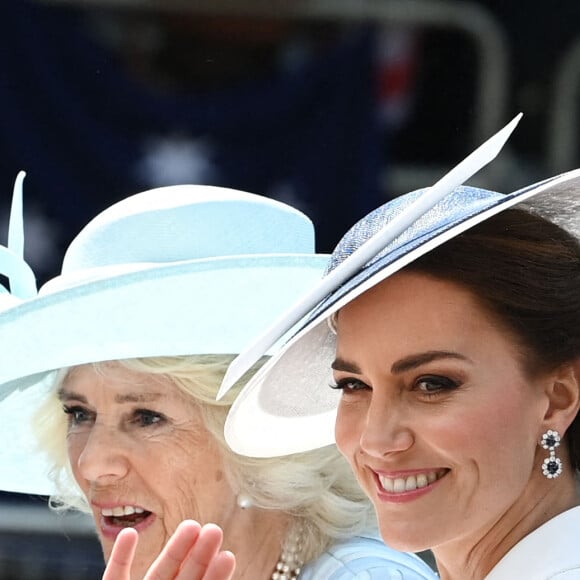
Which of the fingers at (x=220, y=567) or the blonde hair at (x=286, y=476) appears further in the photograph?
the blonde hair at (x=286, y=476)

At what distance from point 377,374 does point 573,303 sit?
11.9 inches

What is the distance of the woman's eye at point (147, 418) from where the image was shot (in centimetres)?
321

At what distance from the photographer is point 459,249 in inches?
93.2

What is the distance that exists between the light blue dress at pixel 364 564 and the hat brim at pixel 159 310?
17.7 inches

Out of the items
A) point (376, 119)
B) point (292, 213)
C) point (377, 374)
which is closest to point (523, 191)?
point (377, 374)

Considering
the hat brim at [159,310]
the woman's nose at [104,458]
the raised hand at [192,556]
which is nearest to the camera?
the raised hand at [192,556]

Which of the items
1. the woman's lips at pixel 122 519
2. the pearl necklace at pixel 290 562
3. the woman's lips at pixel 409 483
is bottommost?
the woman's lips at pixel 409 483

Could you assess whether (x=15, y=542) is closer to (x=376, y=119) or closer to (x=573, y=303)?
(x=376, y=119)

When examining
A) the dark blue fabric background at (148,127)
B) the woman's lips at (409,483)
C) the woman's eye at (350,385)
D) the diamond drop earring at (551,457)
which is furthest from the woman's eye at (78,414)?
the dark blue fabric background at (148,127)

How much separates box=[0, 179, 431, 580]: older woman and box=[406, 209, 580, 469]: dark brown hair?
71cm

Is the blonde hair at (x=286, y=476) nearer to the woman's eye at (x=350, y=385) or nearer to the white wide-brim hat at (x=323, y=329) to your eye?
the white wide-brim hat at (x=323, y=329)

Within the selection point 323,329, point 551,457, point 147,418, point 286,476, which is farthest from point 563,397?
point 147,418

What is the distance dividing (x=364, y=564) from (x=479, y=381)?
0.88 meters

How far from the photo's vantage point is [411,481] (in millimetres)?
2381
